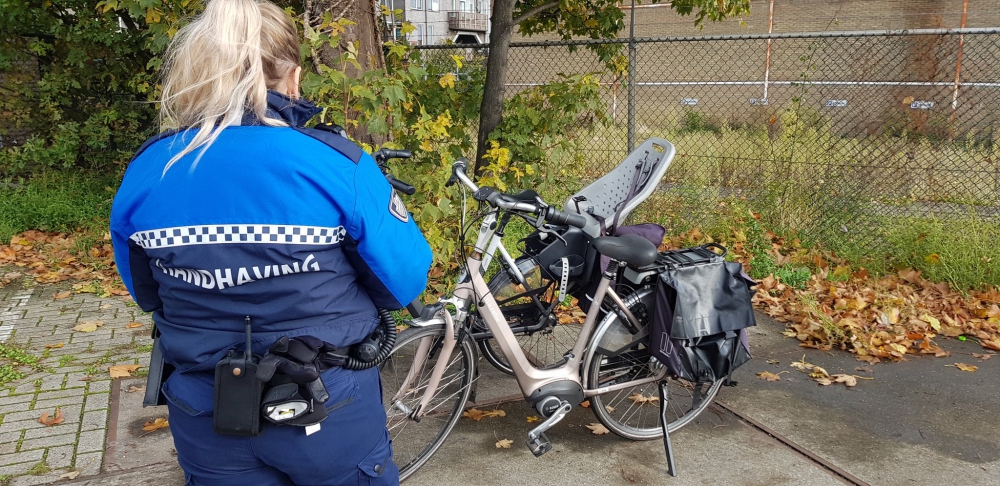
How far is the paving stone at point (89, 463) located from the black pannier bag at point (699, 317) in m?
2.64

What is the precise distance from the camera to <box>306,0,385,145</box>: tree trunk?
15.9 ft

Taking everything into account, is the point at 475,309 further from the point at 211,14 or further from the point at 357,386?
the point at 211,14

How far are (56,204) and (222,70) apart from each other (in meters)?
7.78

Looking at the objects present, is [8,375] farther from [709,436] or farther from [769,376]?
[769,376]

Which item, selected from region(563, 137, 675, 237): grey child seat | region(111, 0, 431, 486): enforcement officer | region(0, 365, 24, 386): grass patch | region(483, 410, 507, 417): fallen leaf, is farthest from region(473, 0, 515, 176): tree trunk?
region(111, 0, 431, 486): enforcement officer

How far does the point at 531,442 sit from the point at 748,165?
552 centimetres

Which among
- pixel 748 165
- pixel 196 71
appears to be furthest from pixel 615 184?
pixel 748 165

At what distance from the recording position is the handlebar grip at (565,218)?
3.15m

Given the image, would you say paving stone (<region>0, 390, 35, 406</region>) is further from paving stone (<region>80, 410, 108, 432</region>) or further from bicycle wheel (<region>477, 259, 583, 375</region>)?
bicycle wheel (<region>477, 259, 583, 375</region>)

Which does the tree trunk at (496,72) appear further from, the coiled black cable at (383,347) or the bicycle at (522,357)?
the coiled black cable at (383,347)

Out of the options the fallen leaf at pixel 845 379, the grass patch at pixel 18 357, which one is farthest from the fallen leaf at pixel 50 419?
the fallen leaf at pixel 845 379

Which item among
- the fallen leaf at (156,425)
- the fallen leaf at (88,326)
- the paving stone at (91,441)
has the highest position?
the fallen leaf at (88,326)

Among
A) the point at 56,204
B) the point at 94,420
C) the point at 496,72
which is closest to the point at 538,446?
the point at 94,420

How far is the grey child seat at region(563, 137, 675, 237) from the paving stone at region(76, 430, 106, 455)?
102 inches
